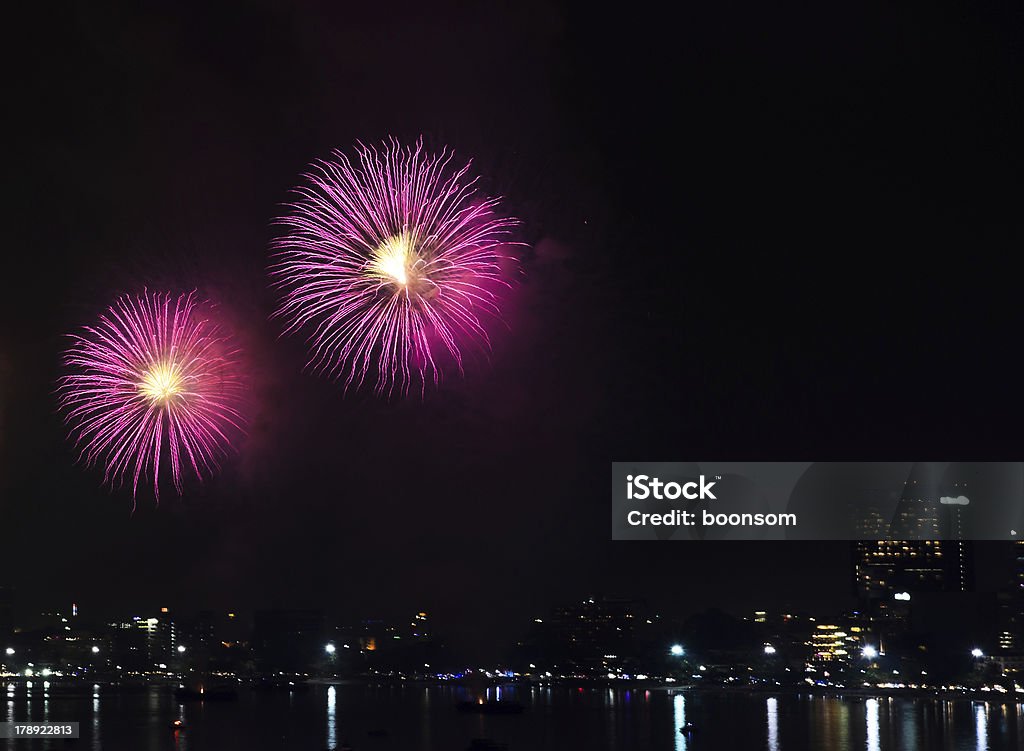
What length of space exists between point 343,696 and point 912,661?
8730 cm

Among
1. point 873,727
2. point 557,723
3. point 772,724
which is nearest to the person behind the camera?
point 873,727

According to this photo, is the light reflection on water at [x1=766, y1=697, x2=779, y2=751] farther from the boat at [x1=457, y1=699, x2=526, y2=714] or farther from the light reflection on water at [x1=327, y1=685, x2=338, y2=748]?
the light reflection on water at [x1=327, y1=685, x2=338, y2=748]

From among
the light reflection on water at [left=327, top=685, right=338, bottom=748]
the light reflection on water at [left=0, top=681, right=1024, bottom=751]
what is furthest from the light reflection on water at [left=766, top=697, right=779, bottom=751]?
the light reflection on water at [left=327, top=685, right=338, bottom=748]

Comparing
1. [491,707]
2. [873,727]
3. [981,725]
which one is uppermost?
Result: [873,727]

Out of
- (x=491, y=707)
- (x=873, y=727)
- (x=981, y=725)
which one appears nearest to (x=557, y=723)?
(x=491, y=707)

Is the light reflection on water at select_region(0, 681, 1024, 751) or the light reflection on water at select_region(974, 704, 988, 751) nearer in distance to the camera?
the light reflection on water at select_region(974, 704, 988, 751)

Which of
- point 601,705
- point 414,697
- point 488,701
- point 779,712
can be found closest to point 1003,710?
point 779,712

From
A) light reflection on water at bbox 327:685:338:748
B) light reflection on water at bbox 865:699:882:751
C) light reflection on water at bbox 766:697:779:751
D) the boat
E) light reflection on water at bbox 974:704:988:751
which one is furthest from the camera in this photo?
the boat

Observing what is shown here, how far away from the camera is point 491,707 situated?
14188 cm

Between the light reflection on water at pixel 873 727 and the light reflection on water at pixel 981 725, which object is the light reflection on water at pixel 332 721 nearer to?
A: the light reflection on water at pixel 873 727

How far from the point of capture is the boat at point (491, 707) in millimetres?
138375

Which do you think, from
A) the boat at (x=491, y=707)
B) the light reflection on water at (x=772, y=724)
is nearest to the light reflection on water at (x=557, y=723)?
the light reflection on water at (x=772, y=724)

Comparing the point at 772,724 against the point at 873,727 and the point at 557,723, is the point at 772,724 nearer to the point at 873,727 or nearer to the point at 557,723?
the point at 873,727

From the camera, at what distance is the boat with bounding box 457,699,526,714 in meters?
138
